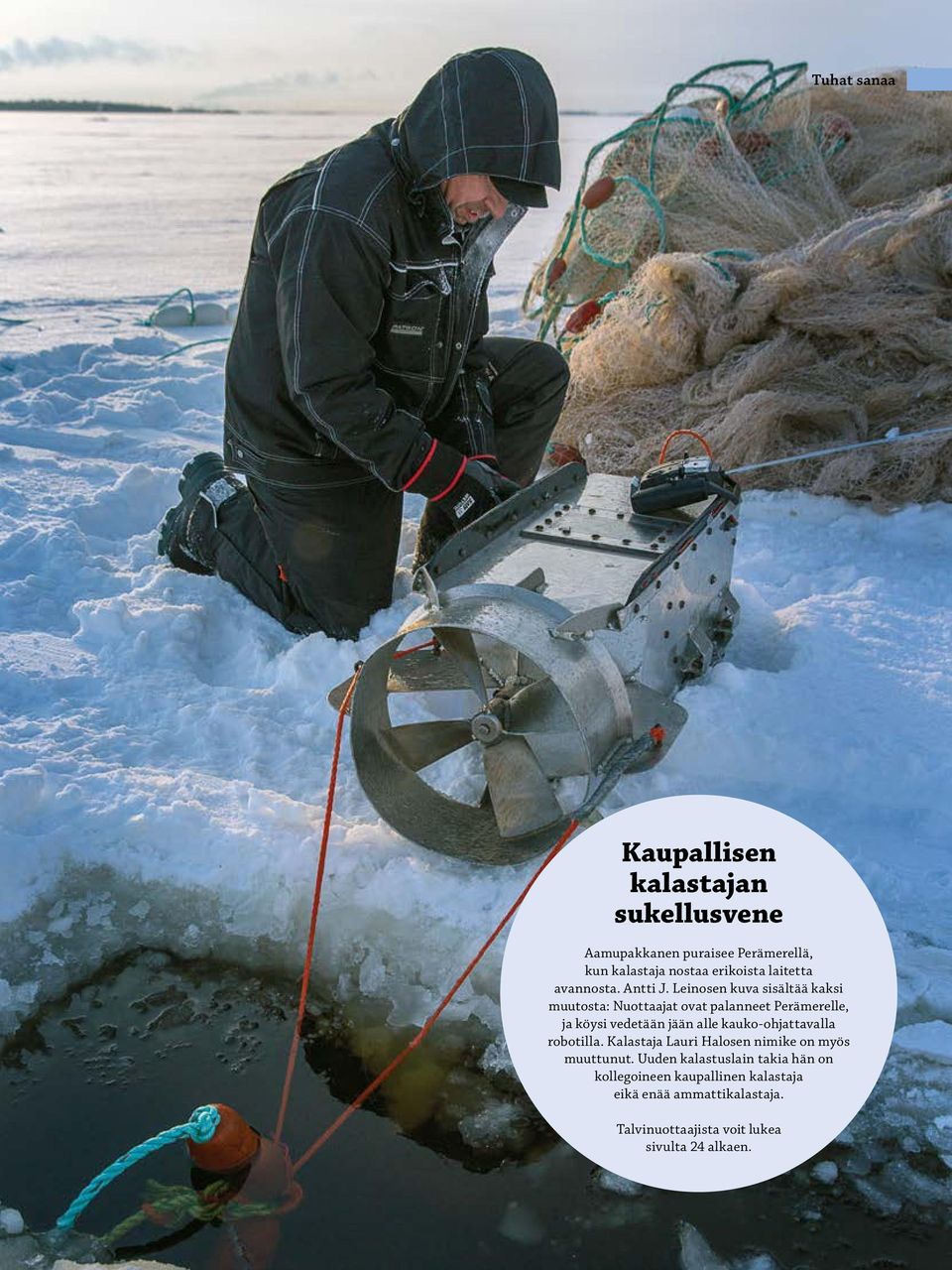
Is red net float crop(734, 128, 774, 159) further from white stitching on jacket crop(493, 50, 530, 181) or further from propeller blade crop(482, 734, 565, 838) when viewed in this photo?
propeller blade crop(482, 734, 565, 838)

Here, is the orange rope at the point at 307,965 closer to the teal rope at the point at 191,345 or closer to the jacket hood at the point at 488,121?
the jacket hood at the point at 488,121

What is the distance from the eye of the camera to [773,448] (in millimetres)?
4641

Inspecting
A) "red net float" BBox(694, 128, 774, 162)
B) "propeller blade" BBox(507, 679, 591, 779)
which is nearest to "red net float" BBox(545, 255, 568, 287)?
"red net float" BBox(694, 128, 774, 162)

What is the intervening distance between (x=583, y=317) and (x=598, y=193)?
0.73m

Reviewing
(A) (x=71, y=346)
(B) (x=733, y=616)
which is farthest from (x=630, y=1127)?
(A) (x=71, y=346)

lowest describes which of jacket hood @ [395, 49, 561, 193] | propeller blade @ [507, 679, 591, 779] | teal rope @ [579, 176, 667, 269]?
propeller blade @ [507, 679, 591, 779]

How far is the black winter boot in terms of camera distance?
4016 millimetres

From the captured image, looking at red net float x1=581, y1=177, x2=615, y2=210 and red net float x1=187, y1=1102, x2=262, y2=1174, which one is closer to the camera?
red net float x1=187, y1=1102, x2=262, y2=1174

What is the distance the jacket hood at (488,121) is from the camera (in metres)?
2.97

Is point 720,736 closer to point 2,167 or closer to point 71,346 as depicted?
point 71,346

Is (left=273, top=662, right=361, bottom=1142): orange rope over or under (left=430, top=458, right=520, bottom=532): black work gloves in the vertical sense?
under

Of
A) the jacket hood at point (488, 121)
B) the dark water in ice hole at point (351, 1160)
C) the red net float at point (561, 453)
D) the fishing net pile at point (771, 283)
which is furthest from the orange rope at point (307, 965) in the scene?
the red net float at point (561, 453)

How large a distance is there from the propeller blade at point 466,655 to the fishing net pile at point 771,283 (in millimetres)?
2236

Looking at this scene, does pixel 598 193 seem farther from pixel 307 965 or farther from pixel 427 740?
pixel 307 965
